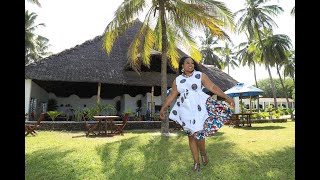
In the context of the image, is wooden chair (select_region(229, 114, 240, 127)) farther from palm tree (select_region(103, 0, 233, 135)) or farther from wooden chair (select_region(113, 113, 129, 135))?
wooden chair (select_region(113, 113, 129, 135))

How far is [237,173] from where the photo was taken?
373 centimetres

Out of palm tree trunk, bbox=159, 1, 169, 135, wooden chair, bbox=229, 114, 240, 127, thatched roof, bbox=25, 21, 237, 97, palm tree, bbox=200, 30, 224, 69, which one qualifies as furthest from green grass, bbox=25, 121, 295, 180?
palm tree, bbox=200, 30, 224, 69

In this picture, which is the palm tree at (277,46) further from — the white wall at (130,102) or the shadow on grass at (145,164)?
the shadow on grass at (145,164)

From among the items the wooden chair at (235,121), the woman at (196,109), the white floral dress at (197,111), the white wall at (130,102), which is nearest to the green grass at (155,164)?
the woman at (196,109)

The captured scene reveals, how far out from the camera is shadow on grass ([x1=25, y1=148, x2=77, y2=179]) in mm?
3838

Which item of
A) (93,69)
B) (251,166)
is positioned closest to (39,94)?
(93,69)

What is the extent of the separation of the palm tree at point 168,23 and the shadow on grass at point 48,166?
5233 mm

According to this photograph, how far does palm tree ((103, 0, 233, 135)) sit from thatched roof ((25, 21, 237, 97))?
3.35 m

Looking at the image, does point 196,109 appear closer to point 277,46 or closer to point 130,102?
point 130,102

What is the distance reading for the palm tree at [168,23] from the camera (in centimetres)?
973

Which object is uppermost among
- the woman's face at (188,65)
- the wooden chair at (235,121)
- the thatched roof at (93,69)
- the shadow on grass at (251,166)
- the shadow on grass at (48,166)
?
the thatched roof at (93,69)
